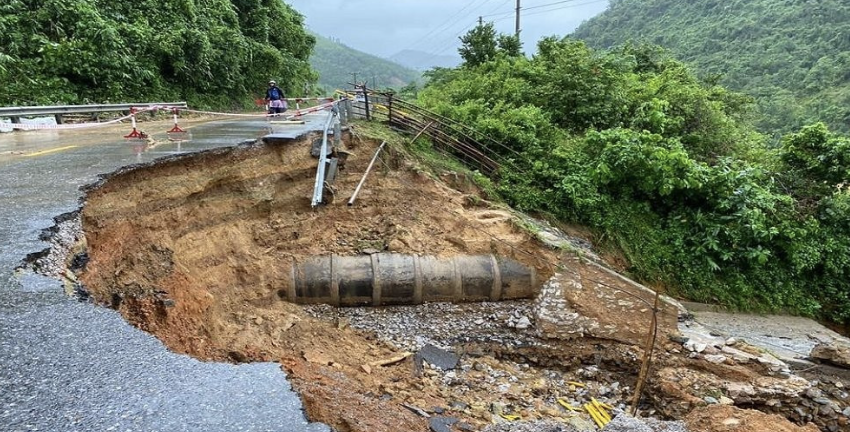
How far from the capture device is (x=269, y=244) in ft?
28.9

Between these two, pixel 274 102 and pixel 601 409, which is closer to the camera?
pixel 601 409

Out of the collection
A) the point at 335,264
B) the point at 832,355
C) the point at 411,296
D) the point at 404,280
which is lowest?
the point at 832,355

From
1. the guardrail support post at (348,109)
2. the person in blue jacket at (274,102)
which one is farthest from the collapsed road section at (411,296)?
the person in blue jacket at (274,102)

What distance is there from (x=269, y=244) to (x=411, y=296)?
2639 millimetres

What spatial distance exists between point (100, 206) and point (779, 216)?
12398 mm

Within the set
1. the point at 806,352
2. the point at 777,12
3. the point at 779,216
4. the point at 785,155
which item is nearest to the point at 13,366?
the point at 806,352

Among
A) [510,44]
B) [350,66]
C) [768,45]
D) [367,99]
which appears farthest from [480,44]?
[350,66]

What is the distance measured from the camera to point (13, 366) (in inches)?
98.1

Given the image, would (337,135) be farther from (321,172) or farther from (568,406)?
(568,406)

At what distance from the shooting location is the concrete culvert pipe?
8734mm

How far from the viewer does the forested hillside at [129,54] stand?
42.7 ft

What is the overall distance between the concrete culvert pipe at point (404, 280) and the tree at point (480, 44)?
55.0 ft

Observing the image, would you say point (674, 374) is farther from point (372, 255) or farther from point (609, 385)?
point (372, 255)

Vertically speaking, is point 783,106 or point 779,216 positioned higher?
point 783,106
